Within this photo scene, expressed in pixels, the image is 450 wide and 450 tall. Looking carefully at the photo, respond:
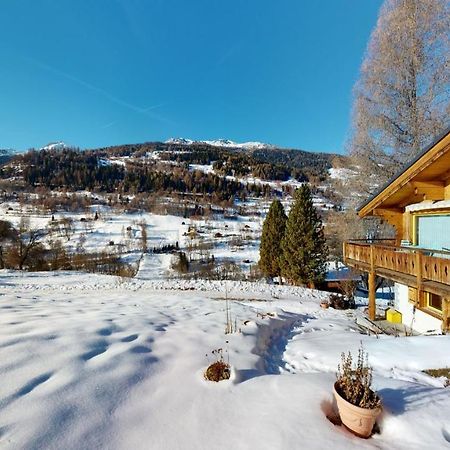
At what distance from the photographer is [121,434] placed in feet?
10.3

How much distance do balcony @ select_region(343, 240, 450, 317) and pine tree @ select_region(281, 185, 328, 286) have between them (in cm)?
1295

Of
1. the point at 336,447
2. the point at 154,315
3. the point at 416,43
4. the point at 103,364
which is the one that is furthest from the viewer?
the point at 416,43

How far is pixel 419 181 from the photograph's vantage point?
9359mm

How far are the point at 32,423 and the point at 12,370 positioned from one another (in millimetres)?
1206

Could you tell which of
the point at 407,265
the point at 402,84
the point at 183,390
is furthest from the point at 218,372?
the point at 402,84

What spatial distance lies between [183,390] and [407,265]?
726 centimetres

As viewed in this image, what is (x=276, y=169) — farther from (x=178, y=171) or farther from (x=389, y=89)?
(x=389, y=89)

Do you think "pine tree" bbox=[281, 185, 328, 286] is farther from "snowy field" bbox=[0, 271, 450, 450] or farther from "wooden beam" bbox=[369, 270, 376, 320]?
"snowy field" bbox=[0, 271, 450, 450]

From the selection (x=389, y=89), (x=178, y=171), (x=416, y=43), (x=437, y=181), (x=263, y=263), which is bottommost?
(x=263, y=263)

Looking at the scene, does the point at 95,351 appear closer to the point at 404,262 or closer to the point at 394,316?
the point at 404,262

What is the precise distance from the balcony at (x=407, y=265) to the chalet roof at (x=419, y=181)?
174 centimetres

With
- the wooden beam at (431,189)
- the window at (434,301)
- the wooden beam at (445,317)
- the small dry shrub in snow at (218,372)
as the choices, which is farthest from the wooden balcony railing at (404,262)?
the small dry shrub in snow at (218,372)

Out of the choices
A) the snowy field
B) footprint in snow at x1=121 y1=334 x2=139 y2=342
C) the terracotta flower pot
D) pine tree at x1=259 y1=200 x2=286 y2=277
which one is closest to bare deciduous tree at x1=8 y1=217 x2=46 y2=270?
pine tree at x1=259 y1=200 x2=286 y2=277

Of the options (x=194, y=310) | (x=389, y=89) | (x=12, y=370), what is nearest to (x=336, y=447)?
(x=12, y=370)
